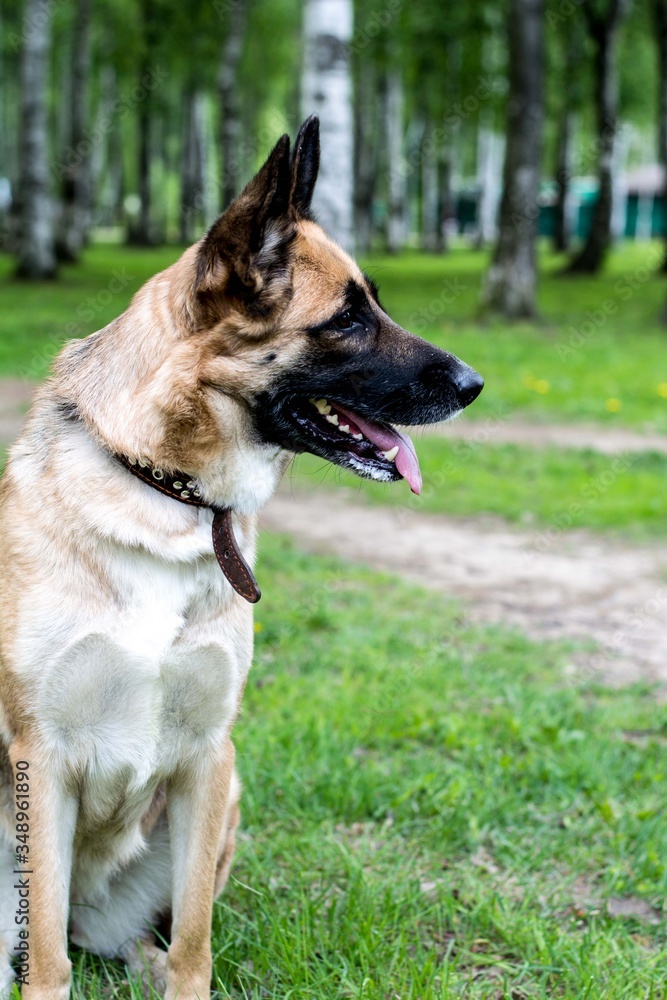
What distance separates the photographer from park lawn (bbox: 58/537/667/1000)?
8.26 ft

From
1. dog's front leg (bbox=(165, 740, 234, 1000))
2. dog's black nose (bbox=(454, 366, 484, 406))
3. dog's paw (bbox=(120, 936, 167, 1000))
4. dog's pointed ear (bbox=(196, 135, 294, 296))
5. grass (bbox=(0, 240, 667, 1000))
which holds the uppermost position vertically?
dog's pointed ear (bbox=(196, 135, 294, 296))

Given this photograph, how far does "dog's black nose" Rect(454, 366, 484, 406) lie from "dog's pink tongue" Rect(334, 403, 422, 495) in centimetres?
19

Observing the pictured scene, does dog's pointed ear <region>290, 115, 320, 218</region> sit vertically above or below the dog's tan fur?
above

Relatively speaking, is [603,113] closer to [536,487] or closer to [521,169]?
[521,169]

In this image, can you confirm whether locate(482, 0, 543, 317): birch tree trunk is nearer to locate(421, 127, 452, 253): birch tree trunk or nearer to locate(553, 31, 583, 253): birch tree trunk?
locate(553, 31, 583, 253): birch tree trunk

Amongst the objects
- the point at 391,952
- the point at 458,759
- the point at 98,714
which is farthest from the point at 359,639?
the point at 98,714

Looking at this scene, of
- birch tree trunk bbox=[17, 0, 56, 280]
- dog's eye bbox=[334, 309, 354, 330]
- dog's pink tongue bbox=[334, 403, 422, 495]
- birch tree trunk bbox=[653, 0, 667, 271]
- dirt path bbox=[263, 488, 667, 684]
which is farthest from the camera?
birch tree trunk bbox=[653, 0, 667, 271]

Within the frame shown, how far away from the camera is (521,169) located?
12.8 m

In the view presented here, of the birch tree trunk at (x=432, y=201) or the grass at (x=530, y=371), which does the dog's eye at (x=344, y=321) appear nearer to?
the grass at (x=530, y=371)

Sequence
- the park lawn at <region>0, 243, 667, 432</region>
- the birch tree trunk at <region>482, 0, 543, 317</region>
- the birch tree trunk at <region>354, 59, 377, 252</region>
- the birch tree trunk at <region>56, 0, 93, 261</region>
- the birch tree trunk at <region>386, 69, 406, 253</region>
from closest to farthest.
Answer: the park lawn at <region>0, 243, 667, 432</region>
the birch tree trunk at <region>482, 0, 543, 317</region>
the birch tree trunk at <region>56, 0, 93, 261</region>
the birch tree trunk at <region>354, 59, 377, 252</region>
the birch tree trunk at <region>386, 69, 406, 253</region>

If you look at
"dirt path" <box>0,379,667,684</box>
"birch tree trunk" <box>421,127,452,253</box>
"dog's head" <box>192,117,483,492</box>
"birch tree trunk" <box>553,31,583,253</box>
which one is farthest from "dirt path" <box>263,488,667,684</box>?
"birch tree trunk" <box>421,127,452,253</box>

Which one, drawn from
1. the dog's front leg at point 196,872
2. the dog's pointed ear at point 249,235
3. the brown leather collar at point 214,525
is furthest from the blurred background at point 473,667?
the dog's pointed ear at point 249,235

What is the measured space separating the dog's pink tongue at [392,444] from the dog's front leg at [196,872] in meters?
0.78

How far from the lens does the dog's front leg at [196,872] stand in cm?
238
